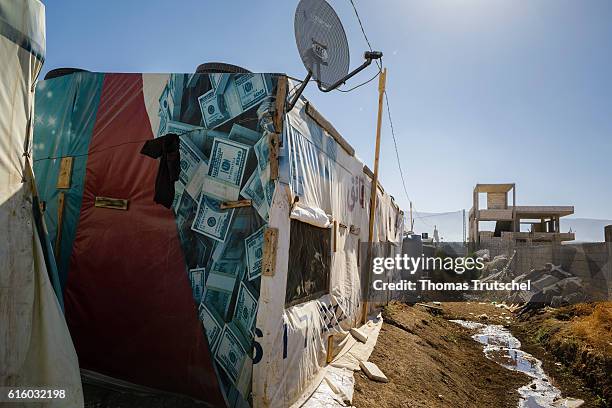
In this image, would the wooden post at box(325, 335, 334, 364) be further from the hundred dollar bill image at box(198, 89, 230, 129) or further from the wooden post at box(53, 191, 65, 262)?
the wooden post at box(53, 191, 65, 262)

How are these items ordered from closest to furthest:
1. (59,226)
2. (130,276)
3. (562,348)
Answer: (130,276) → (59,226) → (562,348)

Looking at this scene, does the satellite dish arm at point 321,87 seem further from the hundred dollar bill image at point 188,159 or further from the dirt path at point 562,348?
the dirt path at point 562,348

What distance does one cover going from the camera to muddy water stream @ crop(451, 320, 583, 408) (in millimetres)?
8156

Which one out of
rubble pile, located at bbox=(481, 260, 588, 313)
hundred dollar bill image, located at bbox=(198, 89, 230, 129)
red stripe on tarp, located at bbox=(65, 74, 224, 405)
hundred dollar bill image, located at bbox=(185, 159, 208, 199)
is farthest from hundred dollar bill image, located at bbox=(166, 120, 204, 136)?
rubble pile, located at bbox=(481, 260, 588, 313)

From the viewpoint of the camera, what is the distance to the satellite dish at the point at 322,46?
180 inches

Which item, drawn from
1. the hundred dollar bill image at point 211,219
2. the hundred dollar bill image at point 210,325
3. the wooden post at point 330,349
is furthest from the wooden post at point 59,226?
the wooden post at point 330,349

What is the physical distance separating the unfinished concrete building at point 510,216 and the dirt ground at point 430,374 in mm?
19405

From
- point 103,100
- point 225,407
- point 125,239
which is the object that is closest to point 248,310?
point 225,407

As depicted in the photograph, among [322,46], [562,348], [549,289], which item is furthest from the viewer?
[549,289]

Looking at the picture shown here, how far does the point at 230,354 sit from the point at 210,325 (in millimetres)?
405

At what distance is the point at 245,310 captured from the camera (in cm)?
452

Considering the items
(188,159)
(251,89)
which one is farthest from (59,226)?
(251,89)

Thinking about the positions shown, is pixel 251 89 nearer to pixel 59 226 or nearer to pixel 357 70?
pixel 357 70

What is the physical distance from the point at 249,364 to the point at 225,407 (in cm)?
58
